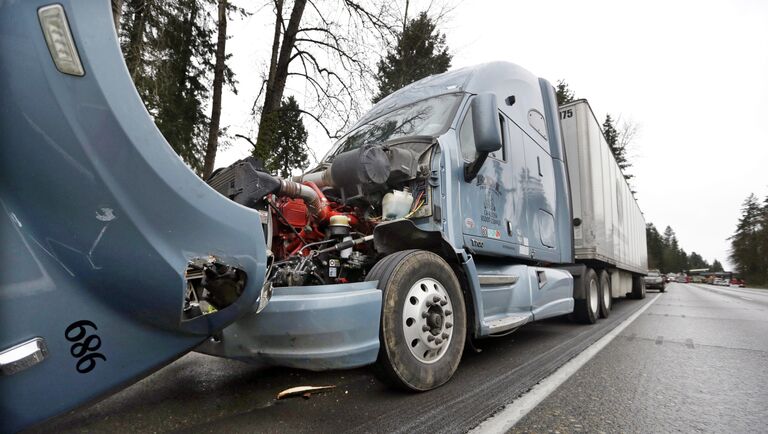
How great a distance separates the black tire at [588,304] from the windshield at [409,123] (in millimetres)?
3927

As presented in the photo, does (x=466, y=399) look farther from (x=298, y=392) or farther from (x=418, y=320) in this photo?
(x=298, y=392)

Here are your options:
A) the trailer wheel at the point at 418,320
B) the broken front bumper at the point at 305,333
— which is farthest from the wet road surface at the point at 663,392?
the broken front bumper at the point at 305,333

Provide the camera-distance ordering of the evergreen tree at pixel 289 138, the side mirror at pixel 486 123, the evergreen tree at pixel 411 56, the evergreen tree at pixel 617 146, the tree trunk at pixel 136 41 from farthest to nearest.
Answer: the evergreen tree at pixel 617 146
the evergreen tree at pixel 411 56
the evergreen tree at pixel 289 138
the tree trunk at pixel 136 41
the side mirror at pixel 486 123

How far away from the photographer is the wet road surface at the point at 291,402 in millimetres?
2166

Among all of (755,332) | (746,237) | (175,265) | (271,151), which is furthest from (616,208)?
(746,237)

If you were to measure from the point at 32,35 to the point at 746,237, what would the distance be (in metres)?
95.2

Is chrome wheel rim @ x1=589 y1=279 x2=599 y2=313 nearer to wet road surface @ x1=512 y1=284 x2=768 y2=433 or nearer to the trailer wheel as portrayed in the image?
wet road surface @ x1=512 y1=284 x2=768 y2=433

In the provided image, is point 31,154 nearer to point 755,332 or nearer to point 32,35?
point 32,35

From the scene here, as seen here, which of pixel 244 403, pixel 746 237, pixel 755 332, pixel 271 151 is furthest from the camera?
pixel 746 237

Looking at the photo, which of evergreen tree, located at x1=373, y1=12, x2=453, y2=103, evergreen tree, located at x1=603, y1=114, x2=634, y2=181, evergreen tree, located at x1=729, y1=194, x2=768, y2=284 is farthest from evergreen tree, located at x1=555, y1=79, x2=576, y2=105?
evergreen tree, located at x1=729, y1=194, x2=768, y2=284

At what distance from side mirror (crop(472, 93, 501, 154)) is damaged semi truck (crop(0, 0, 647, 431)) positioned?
1 centimetres

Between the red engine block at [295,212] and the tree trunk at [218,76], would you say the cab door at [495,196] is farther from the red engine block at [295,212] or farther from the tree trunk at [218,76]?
the tree trunk at [218,76]

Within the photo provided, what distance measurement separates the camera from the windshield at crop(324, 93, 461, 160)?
3.67 m

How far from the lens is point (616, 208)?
28.6 feet
